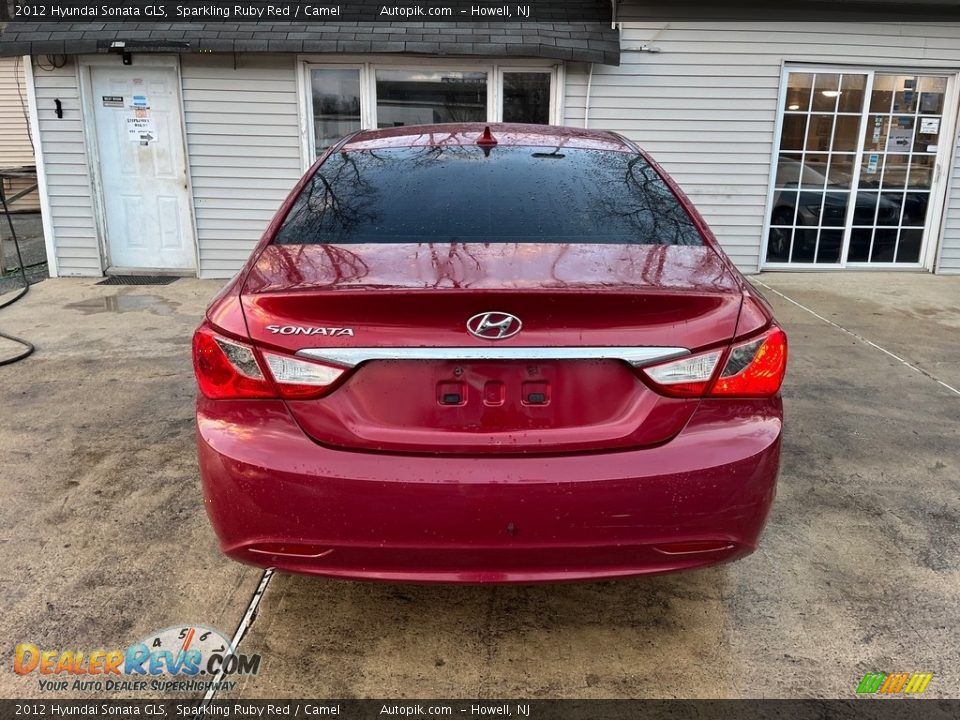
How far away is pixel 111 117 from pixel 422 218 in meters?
7.00

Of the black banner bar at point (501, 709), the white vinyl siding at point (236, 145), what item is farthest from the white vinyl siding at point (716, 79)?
the black banner bar at point (501, 709)

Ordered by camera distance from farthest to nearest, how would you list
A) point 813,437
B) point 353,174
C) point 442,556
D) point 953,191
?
point 953,191, point 813,437, point 353,174, point 442,556

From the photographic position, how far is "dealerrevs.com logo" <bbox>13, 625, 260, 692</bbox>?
222cm

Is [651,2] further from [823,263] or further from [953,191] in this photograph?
[953,191]

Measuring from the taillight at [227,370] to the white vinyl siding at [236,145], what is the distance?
6.31 metres

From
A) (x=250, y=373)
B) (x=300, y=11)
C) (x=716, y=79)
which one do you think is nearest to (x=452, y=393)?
(x=250, y=373)

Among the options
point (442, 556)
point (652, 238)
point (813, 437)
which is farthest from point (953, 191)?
point (442, 556)

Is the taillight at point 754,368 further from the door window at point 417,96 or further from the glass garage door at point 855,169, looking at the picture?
the glass garage door at point 855,169

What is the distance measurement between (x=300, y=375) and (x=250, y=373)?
15 centimetres

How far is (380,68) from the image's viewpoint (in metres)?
7.96

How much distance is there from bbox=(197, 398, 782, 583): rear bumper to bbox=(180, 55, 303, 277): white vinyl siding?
6535mm

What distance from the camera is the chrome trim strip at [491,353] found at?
6.34 ft

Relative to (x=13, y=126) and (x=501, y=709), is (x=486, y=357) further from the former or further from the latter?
(x=13, y=126)

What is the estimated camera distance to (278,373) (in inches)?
78.2
